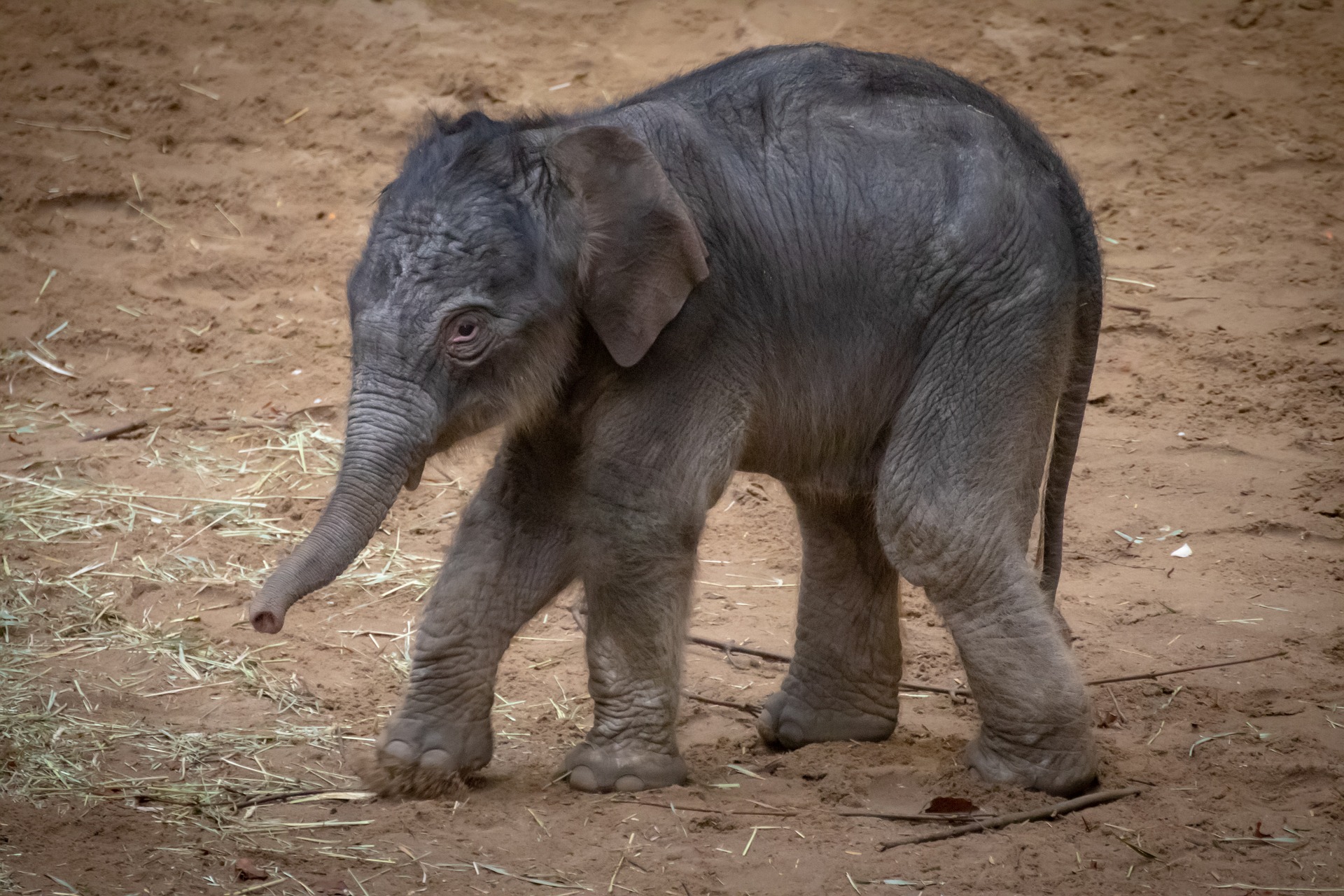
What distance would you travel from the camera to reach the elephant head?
443 cm

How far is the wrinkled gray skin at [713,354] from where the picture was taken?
15.0 feet

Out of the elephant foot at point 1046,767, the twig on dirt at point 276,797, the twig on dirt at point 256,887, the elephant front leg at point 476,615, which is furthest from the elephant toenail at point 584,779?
the elephant foot at point 1046,767

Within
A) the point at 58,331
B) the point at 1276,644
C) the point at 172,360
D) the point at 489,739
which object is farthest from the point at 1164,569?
the point at 58,331

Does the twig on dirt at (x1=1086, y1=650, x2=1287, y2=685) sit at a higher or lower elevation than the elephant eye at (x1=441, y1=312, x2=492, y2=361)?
lower

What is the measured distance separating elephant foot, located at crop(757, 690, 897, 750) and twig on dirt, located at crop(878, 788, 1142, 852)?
0.90 m

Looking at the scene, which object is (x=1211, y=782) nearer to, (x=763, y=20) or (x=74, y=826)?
(x=74, y=826)

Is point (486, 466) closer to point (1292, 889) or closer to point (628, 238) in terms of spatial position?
point (628, 238)

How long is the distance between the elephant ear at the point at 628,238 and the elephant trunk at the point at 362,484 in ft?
2.23

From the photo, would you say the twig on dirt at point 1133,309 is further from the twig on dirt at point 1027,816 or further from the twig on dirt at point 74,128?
the twig on dirt at point 74,128

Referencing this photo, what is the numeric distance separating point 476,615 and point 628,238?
1333mm

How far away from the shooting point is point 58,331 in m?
9.05

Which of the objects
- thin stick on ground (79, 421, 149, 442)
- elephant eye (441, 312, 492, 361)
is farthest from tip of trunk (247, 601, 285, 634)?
thin stick on ground (79, 421, 149, 442)

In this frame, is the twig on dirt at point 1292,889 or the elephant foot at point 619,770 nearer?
the twig on dirt at point 1292,889

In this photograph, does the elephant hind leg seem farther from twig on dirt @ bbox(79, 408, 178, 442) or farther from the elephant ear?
twig on dirt @ bbox(79, 408, 178, 442)
